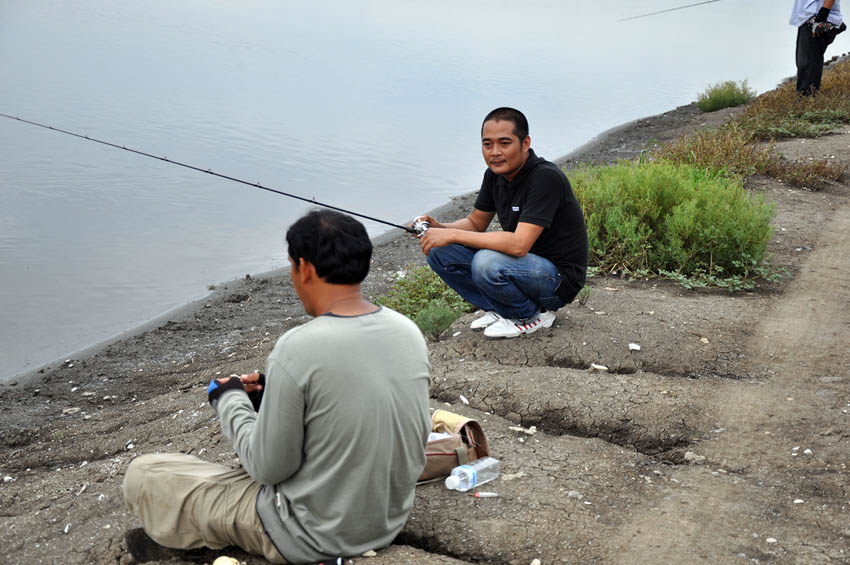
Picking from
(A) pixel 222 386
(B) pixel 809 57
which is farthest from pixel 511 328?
(B) pixel 809 57

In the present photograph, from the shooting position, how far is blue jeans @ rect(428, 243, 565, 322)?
17.2 feet

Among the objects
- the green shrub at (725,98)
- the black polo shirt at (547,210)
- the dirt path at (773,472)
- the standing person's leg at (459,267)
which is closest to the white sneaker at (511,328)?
the standing person's leg at (459,267)

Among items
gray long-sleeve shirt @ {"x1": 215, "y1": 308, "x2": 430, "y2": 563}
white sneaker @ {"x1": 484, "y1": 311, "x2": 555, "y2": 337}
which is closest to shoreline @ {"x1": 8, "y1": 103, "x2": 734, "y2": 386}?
white sneaker @ {"x1": 484, "y1": 311, "x2": 555, "y2": 337}

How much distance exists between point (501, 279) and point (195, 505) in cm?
248

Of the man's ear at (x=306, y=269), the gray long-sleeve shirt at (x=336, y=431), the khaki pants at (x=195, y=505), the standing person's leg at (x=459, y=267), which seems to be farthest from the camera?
the standing person's leg at (x=459, y=267)

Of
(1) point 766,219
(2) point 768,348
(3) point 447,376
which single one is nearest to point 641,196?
(1) point 766,219

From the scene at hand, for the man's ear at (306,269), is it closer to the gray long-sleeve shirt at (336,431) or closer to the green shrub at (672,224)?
the gray long-sleeve shirt at (336,431)

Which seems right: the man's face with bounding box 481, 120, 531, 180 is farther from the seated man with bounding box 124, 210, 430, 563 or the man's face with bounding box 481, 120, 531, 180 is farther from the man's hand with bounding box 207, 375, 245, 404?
the man's hand with bounding box 207, 375, 245, 404

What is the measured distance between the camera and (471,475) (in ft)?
12.9

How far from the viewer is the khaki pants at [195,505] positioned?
3.25 metres

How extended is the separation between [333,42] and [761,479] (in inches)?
909

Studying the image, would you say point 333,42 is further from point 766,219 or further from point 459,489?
point 459,489

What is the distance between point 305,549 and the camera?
318cm

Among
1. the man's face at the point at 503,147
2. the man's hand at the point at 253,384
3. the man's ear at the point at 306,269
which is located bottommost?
the man's hand at the point at 253,384
